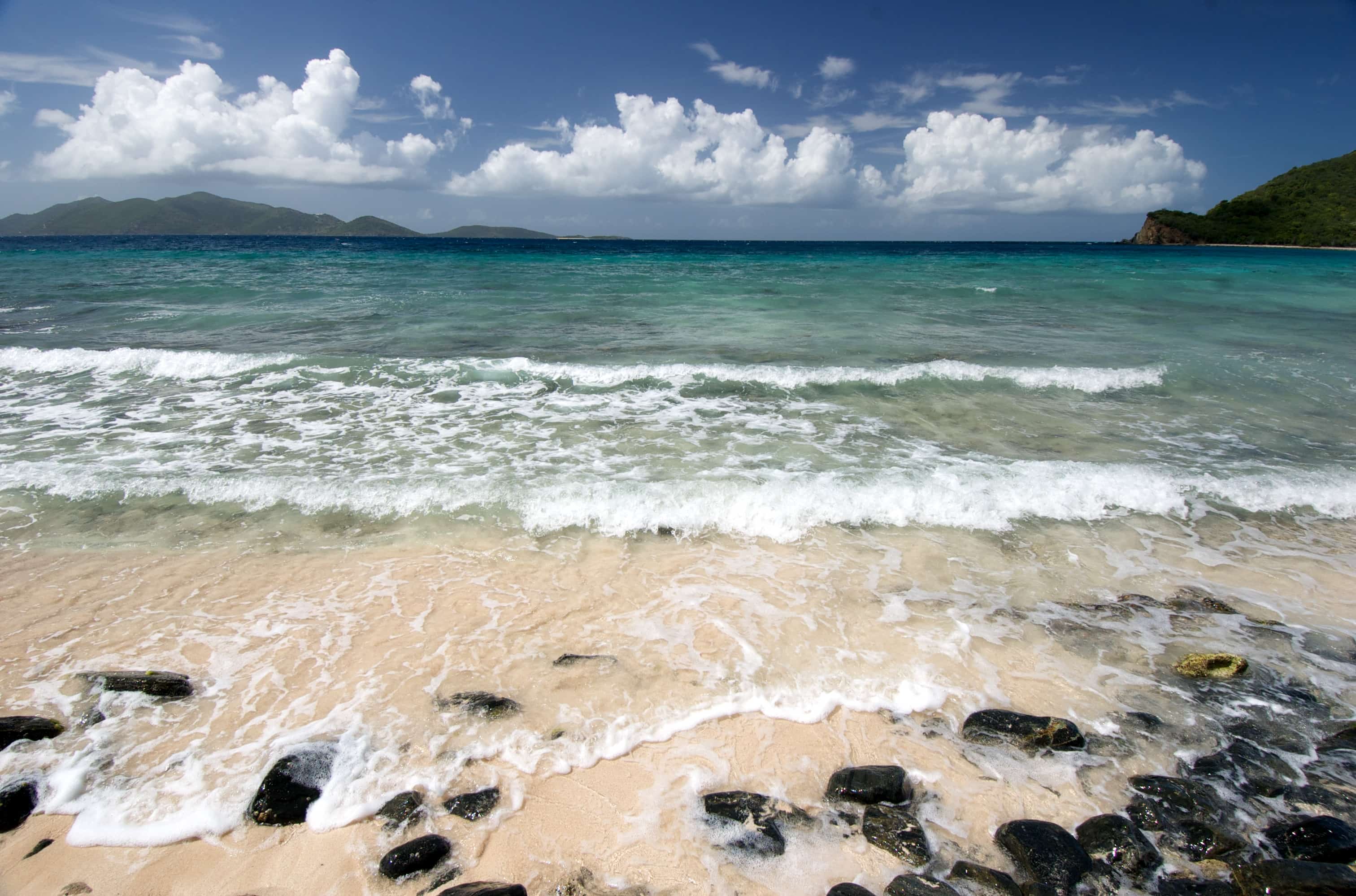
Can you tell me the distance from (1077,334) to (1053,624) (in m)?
15.5

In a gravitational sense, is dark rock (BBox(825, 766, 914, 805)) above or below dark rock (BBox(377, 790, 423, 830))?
above

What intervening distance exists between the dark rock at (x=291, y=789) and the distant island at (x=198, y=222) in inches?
5511

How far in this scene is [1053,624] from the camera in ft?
16.7

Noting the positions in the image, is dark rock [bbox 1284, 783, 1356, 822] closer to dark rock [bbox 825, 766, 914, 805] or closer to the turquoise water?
dark rock [bbox 825, 766, 914, 805]

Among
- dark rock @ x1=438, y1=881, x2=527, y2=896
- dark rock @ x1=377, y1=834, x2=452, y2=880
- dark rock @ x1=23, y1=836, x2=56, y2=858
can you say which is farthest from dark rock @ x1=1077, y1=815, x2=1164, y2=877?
dark rock @ x1=23, y1=836, x2=56, y2=858

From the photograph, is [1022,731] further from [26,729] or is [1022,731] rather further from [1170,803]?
[26,729]

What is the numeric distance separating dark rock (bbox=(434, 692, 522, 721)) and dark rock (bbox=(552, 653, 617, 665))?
48cm

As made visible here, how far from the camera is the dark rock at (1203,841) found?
3025mm

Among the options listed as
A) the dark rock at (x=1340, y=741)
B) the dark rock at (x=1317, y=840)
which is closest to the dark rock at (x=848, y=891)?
the dark rock at (x=1317, y=840)

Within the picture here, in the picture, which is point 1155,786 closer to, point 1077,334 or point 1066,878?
point 1066,878

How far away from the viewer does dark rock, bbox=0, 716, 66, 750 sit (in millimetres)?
3652

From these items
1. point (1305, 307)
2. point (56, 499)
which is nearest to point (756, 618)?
point (56, 499)

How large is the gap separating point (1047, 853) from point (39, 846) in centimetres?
497

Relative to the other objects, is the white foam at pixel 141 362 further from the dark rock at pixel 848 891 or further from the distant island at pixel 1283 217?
the distant island at pixel 1283 217
